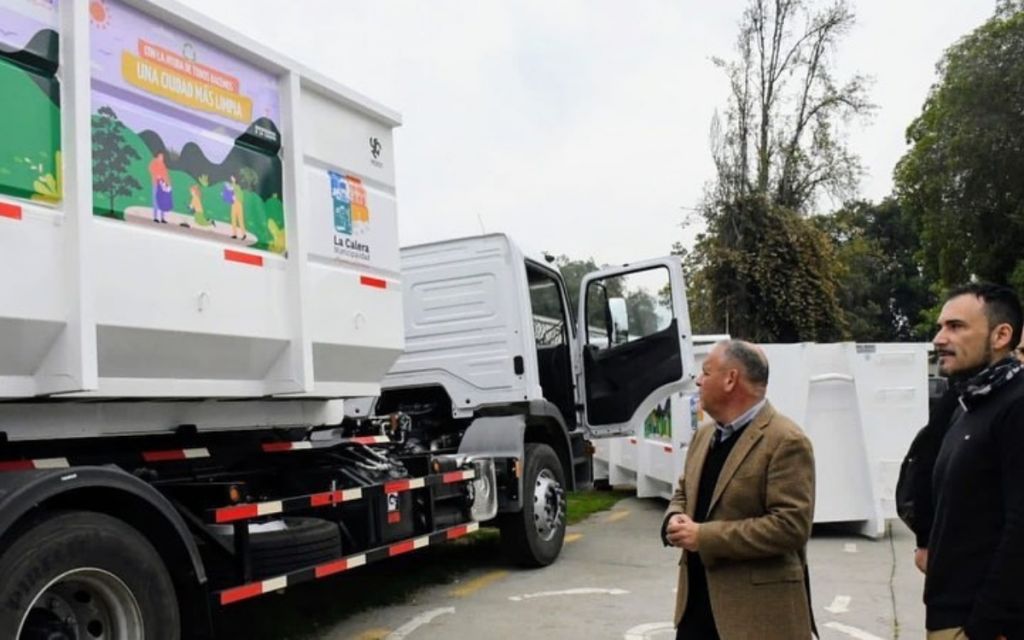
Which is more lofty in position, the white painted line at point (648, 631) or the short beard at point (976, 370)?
the short beard at point (976, 370)

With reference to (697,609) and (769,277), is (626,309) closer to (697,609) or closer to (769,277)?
(697,609)

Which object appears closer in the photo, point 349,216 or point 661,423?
point 349,216

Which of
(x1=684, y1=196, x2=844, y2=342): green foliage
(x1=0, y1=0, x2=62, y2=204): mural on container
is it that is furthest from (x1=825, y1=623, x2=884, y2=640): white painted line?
(x1=684, y1=196, x2=844, y2=342): green foliage

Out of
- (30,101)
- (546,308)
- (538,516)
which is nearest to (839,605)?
(538,516)

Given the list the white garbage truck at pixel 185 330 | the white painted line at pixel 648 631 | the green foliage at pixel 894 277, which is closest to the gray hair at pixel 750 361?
the white garbage truck at pixel 185 330

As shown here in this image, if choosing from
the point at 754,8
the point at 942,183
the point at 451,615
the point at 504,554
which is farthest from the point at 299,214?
the point at 942,183

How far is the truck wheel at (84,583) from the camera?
3186 mm

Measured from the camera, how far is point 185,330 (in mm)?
3984

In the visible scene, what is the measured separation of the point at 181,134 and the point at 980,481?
3322 mm

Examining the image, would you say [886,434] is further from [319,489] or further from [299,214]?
[299,214]

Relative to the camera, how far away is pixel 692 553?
3.14 meters

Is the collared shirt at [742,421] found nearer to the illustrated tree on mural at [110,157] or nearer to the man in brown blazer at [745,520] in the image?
the man in brown blazer at [745,520]

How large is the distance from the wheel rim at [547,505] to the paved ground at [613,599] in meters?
0.30

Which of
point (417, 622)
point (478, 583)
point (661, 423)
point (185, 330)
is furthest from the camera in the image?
point (661, 423)
